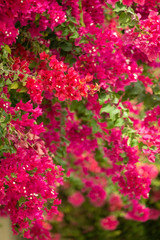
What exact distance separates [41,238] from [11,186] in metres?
1.03

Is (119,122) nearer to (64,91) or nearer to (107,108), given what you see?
(107,108)

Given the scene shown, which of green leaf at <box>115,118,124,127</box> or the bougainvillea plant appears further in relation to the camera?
green leaf at <box>115,118,124,127</box>

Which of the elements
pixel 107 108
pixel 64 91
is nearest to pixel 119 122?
pixel 107 108

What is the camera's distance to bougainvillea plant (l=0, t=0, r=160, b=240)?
213 cm

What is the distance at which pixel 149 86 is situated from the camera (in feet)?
10.1

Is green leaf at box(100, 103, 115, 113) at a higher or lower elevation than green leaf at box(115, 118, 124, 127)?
higher

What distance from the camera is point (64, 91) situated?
2.12m

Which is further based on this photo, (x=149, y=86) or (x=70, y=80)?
(x=149, y=86)

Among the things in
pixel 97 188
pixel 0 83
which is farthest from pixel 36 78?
pixel 97 188

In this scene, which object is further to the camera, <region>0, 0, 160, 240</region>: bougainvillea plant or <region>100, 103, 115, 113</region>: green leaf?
<region>100, 103, 115, 113</region>: green leaf

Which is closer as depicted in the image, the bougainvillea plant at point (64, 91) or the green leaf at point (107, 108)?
the bougainvillea plant at point (64, 91)

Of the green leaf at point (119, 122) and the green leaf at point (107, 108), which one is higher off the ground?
the green leaf at point (107, 108)

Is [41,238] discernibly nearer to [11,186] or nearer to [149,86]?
[11,186]

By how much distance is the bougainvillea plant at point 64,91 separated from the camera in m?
2.13
